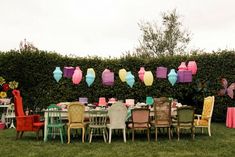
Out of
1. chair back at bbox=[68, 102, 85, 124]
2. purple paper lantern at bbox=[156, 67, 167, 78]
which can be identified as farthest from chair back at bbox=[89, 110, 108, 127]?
purple paper lantern at bbox=[156, 67, 167, 78]

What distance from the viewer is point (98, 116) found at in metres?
10.9

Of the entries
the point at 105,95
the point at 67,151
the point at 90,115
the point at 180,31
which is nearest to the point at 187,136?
the point at 90,115

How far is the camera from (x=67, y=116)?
434 inches

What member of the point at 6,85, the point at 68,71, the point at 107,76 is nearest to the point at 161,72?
the point at 107,76

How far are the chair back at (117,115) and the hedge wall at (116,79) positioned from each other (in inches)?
231

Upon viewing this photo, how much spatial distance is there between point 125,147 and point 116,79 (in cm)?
719

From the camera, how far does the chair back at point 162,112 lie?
1080 centimetres

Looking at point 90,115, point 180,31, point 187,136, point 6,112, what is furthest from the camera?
point 180,31

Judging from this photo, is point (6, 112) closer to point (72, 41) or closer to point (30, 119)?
point (30, 119)

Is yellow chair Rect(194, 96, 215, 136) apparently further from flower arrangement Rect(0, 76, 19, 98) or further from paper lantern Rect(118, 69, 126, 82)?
flower arrangement Rect(0, 76, 19, 98)

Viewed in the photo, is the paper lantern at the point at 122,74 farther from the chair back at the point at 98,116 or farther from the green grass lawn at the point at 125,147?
the chair back at the point at 98,116

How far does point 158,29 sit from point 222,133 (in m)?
19.9

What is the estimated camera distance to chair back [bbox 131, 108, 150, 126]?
10.7 metres

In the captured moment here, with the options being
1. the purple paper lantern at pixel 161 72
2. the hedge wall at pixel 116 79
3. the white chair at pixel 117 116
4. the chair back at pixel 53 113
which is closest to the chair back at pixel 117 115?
the white chair at pixel 117 116
